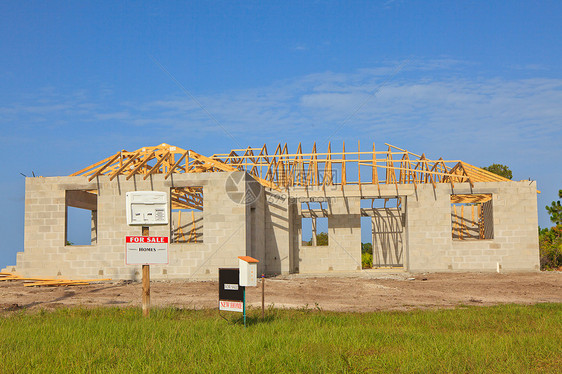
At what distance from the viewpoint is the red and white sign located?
9.90 metres

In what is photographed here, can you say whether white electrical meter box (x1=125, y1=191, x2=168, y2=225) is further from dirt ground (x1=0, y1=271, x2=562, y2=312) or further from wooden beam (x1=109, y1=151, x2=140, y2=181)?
wooden beam (x1=109, y1=151, x2=140, y2=181)

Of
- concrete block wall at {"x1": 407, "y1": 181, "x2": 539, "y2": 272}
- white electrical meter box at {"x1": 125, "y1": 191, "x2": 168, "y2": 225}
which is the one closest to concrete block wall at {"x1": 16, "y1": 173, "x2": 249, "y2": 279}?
concrete block wall at {"x1": 407, "y1": 181, "x2": 539, "y2": 272}

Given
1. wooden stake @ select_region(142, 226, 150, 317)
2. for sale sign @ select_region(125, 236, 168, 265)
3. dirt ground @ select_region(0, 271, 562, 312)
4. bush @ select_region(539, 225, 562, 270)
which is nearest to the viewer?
for sale sign @ select_region(125, 236, 168, 265)

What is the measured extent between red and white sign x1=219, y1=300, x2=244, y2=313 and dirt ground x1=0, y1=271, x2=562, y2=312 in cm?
330

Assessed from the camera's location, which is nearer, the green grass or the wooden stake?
the green grass

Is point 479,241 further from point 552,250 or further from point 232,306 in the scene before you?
point 232,306

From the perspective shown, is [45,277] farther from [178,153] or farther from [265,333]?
[265,333]

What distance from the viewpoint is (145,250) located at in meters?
10.9

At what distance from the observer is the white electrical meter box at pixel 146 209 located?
35.3ft

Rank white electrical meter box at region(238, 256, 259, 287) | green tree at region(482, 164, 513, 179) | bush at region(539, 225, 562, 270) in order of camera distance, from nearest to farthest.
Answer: white electrical meter box at region(238, 256, 259, 287)
bush at region(539, 225, 562, 270)
green tree at region(482, 164, 513, 179)

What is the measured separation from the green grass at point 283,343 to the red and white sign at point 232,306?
0.29m

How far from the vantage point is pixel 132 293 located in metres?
18.4

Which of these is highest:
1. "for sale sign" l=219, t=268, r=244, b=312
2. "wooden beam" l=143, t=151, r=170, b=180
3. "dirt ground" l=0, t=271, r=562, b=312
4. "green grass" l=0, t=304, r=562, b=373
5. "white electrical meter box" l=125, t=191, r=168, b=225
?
"wooden beam" l=143, t=151, r=170, b=180

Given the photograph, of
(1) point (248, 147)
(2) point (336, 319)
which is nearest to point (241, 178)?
(1) point (248, 147)
